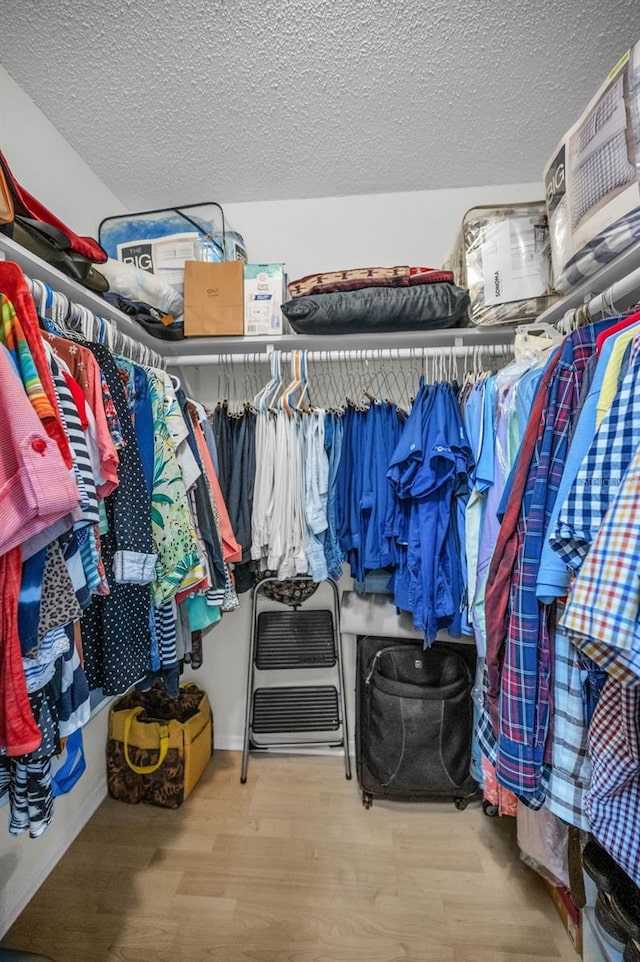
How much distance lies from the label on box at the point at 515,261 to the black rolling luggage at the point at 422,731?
139cm

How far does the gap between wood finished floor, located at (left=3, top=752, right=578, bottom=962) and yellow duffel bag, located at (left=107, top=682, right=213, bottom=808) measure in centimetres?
7

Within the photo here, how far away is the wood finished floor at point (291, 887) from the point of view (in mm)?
1177

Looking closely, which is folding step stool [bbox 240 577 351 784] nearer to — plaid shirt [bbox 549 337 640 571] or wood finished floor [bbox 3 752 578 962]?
wood finished floor [bbox 3 752 578 962]

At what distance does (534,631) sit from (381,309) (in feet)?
3.81

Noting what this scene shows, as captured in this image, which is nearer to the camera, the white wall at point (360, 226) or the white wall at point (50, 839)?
the white wall at point (50, 839)

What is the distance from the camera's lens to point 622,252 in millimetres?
945

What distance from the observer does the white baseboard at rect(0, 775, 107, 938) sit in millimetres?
1224

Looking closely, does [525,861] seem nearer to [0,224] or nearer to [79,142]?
[0,224]

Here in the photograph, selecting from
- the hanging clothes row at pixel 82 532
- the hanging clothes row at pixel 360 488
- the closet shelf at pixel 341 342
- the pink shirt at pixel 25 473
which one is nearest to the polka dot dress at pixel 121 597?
the hanging clothes row at pixel 82 532

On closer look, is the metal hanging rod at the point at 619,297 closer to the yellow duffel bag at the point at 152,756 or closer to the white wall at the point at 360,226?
the white wall at the point at 360,226

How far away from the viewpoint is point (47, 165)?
148cm

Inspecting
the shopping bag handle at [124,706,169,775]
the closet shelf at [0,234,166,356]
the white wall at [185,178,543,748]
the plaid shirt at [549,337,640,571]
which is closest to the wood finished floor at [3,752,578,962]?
the shopping bag handle at [124,706,169,775]

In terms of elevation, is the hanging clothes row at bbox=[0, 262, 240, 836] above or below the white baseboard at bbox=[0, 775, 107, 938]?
above

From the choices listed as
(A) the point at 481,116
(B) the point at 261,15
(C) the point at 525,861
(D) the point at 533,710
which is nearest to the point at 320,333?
(B) the point at 261,15
